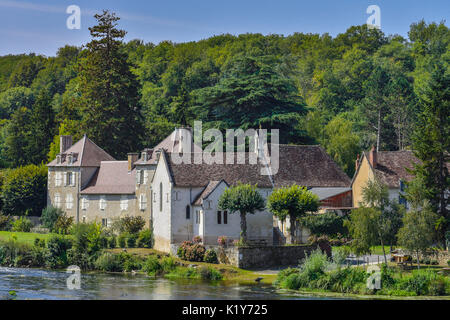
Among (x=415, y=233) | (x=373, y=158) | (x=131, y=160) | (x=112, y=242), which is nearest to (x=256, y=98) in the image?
(x=131, y=160)

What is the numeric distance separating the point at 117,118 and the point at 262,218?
36.9m

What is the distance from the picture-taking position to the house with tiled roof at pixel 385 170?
212ft

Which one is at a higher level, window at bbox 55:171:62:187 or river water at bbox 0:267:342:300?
window at bbox 55:171:62:187

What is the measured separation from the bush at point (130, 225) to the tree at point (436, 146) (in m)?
23.4

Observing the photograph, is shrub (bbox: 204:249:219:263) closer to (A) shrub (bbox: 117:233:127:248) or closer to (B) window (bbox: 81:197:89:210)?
(A) shrub (bbox: 117:233:127:248)

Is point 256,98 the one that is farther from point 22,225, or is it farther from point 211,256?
point 211,256

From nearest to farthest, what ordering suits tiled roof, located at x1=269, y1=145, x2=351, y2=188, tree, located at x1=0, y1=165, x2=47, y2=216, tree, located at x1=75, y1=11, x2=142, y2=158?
tiled roof, located at x1=269, y1=145, x2=351, y2=188
tree, located at x1=0, y1=165, x2=47, y2=216
tree, located at x1=75, y1=11, x2=142, y2=158

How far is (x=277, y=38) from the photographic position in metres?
158

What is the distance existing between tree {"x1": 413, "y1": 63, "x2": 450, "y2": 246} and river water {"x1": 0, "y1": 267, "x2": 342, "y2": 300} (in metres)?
15.4

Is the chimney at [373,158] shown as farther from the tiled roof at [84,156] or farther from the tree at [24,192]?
the tree at [24,192]

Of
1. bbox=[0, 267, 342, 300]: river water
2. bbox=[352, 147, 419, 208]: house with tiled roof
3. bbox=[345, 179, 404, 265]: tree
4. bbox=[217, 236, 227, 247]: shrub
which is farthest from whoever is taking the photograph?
bbox=[352, 147, 419, 208]: house with tiled roof

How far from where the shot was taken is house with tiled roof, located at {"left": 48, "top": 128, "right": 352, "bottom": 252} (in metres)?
58.4

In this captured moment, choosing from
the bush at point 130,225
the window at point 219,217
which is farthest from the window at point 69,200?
the window at point 219,217

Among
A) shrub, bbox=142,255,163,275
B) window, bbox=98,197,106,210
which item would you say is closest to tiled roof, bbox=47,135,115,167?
window, bbox=98,197,106,210
